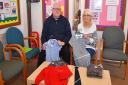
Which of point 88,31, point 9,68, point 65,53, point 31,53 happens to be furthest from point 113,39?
point 9,68

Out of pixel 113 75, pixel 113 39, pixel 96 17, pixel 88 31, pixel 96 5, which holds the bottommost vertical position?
pixel 113 75

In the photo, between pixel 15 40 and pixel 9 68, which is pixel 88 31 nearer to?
pixel 15 40

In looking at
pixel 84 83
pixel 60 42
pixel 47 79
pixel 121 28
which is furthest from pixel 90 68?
pixel 121 28

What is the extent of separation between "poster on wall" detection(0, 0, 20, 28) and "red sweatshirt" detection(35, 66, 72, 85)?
137 centimetres

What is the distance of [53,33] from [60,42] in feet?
0.83

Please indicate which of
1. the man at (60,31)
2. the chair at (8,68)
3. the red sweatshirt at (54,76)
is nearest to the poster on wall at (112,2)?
the man at (60,31)

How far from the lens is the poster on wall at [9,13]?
301cm

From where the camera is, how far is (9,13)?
3184 mm

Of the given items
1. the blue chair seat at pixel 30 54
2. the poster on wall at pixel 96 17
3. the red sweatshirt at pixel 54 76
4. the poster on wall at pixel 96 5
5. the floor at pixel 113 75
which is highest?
the poster on wall at pixel 96 5

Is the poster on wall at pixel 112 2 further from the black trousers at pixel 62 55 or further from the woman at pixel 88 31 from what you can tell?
the black trousers at pixel 62 55

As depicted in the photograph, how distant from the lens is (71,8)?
3.60 metres

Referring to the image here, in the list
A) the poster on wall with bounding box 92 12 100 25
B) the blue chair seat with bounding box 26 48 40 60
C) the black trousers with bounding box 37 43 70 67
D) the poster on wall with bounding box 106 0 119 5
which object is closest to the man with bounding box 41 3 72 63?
the black trousers with bounding box 37 43 70 67

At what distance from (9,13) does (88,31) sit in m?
1.54

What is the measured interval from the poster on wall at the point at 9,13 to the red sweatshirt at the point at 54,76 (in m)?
1.37
